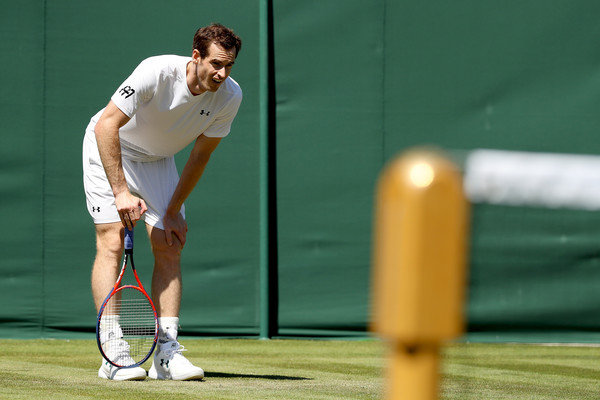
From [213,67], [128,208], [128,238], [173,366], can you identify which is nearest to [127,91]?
[213,67]

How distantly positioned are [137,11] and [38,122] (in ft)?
3.29

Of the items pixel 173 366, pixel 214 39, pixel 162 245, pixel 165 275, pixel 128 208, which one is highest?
pixel 214 39

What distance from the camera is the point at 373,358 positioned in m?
5.79

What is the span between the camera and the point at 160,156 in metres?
4.60

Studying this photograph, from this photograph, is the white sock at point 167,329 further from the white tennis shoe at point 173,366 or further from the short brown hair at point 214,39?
the short brown hair at point 214,39

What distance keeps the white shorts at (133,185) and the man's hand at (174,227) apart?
0.09 ft

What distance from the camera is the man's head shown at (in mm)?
4191

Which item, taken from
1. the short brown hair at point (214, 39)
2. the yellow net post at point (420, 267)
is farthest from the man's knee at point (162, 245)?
the yellow net post at point (420, 267)

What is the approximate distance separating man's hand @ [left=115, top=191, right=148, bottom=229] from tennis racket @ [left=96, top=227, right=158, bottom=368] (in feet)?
0.38

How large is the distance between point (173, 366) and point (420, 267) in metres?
3.38

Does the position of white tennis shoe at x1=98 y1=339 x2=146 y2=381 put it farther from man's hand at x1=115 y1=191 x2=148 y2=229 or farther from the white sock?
man's hand at x1=115 y1=191 x2=148 y2=229

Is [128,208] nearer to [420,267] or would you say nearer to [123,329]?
[123,329]

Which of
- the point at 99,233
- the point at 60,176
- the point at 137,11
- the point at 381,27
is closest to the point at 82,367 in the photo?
the point at 99,233

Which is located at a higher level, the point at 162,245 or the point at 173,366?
the point at 162,245
